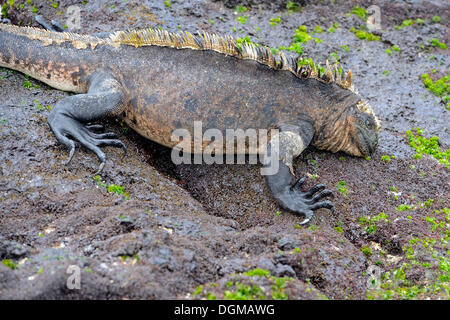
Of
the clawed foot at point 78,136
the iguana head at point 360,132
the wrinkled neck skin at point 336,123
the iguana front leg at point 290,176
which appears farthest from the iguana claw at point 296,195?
the clawed foot at point 78,136

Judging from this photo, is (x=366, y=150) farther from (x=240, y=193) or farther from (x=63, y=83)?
(x=63, y=83)

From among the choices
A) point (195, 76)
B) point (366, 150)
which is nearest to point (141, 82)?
point (195, 76)

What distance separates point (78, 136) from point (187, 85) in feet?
3.33

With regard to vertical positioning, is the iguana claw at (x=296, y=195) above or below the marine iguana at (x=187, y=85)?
below

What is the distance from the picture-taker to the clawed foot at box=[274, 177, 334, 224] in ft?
12.5

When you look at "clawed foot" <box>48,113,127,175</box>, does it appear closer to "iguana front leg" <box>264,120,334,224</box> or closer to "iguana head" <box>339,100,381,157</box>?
"iguana front leg" <box>264,120,334,224</box>

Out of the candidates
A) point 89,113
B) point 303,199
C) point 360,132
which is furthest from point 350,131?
point 89,113

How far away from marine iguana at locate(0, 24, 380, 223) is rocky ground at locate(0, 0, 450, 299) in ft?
0.85

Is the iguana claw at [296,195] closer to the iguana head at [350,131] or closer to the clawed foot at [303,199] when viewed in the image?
the clawed foot at [303,199]

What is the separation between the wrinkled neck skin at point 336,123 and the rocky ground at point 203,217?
14 centimetres

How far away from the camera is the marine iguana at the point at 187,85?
166 inches

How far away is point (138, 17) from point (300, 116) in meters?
2.55

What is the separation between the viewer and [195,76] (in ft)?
13.9

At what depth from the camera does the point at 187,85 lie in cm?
423
